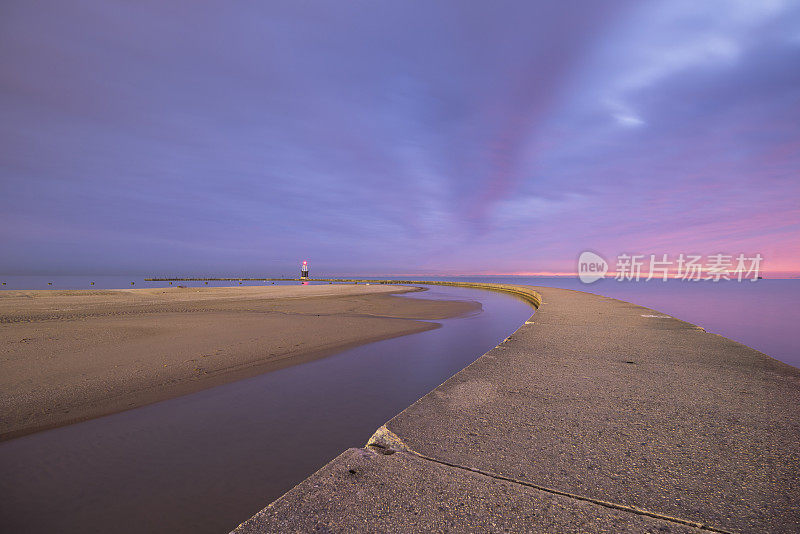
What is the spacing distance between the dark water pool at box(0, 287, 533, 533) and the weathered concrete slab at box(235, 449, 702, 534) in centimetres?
106

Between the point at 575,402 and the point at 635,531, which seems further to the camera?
the point at 575,402

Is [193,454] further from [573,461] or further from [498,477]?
[573,461]

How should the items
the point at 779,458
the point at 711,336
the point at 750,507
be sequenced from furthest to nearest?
1. the point at 711,336
2. the point at 779,458
3. the point at 750,507

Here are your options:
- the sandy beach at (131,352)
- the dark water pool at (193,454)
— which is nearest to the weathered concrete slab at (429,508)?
the dark water pool at (193,454)

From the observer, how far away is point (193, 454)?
11.0 feet

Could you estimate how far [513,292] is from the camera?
34.9 metres

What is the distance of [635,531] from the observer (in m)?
1.68

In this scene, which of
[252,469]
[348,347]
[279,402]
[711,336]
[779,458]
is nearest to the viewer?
[779,458]

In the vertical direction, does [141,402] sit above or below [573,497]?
below

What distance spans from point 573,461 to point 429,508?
1226mm

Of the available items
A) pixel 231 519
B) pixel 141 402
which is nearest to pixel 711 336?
pixel 231 519

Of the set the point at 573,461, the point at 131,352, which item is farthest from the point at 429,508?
the point at 131,352

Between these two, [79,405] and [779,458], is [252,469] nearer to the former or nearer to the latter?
[79,405]

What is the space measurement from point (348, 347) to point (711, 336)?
829cm
